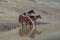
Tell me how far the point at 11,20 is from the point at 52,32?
2.02 feet

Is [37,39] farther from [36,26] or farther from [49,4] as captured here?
[49,4]

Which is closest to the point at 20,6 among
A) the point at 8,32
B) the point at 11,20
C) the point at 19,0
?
the point at 19,0

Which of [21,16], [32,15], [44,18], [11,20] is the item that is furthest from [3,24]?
[44,18]

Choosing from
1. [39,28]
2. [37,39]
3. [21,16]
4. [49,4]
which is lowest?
[37,39]

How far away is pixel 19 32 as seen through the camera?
246 centimetres

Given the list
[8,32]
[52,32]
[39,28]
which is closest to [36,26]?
[39,28]

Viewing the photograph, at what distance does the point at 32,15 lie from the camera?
249 centimetres

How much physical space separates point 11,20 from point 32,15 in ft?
1.01

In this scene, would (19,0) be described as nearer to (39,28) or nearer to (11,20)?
(11,20)

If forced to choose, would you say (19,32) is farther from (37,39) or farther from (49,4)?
(49,4)

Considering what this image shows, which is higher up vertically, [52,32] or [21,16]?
[21,16]

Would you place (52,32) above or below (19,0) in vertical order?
below

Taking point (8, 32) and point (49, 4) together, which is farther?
point (49, 4)

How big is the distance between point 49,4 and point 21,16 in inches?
17.9
